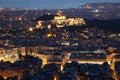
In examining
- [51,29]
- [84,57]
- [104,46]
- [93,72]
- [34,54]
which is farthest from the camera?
[51,29]

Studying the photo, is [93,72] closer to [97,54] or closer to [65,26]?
[97,54]

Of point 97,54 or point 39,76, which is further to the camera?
point 97,54

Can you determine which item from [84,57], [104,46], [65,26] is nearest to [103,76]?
[84,57]

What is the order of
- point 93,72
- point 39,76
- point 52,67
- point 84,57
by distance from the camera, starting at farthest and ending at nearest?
point 84,57 → point 52,67 → point 93,72 → point 39,76

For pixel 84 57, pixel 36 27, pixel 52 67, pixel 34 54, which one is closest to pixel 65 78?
pixel 52 67

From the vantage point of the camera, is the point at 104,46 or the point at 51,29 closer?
the point at 104,46

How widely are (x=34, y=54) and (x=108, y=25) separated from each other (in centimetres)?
1960

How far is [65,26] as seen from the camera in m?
53.8

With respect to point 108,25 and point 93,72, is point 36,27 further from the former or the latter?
point 93,72

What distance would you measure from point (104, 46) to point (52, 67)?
11503mm

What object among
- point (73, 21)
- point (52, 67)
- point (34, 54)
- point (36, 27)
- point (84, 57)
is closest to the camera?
point (52, 67)

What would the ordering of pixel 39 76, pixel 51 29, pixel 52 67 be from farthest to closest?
pixel 51 29
pixel 52 67
pixel 39 76

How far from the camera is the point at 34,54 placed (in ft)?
106

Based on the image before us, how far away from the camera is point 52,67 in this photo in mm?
25719
